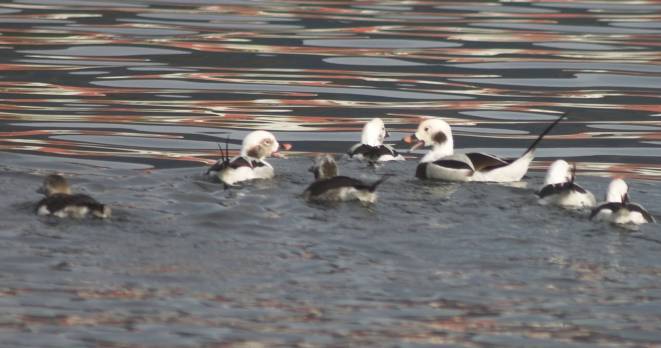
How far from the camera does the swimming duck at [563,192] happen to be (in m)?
12.0

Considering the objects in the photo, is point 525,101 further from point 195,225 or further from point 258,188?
point 195,225

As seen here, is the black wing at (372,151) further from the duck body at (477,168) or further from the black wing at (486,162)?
the black wing at (486,162)

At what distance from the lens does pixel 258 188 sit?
12609 millimetres

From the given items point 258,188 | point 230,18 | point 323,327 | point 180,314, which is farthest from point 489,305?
point 230,18

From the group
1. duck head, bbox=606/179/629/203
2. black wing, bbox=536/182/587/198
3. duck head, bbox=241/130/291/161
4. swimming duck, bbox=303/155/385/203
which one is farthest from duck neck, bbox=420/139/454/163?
duck head, bbox=606/179/629/203

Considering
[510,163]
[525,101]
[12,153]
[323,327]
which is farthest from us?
[525,101]

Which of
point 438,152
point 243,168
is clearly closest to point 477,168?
point 438,152

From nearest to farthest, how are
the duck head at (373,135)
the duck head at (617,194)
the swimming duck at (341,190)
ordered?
1. the duck head at (617,194)
2. the swimming duck at (341,190)
3. the duck head at (373,135)

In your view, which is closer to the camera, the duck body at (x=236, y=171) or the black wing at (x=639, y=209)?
the black wing at (x=639, y=209)

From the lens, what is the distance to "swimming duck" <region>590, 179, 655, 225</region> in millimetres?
11289

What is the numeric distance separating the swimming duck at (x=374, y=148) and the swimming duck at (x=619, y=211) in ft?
10.6

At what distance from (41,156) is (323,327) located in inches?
264

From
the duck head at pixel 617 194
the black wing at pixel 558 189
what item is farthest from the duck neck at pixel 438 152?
the duck head at pixel 617 194

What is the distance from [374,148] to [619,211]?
12.2 ft
